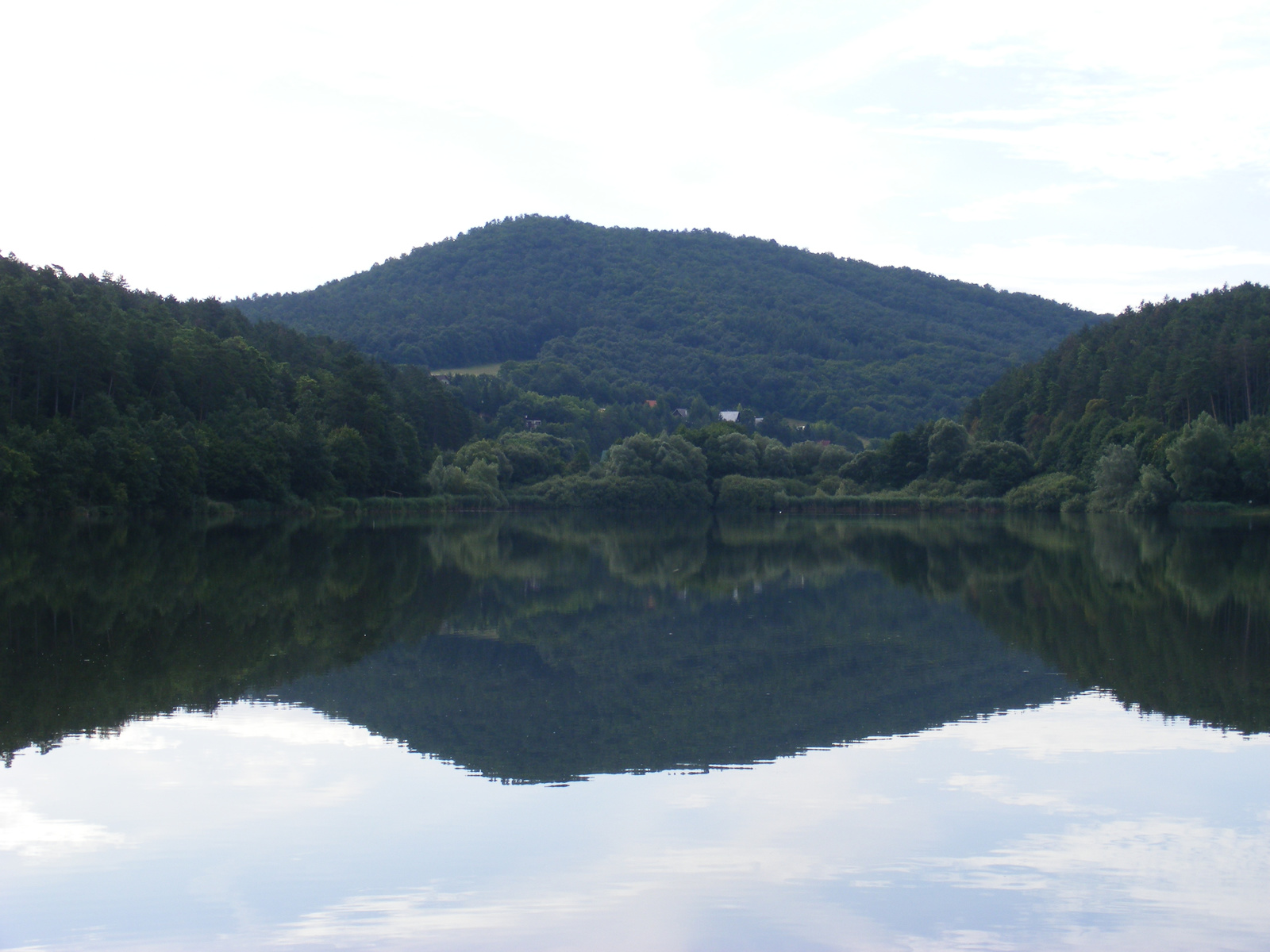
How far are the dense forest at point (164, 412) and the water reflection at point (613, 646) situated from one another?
2048 centimetres

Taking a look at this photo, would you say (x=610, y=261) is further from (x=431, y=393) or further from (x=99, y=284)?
(x=99, y=284)

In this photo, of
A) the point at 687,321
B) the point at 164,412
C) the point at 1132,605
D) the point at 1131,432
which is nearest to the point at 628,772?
the point at 1132,605

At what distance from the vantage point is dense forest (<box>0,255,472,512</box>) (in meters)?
46.1

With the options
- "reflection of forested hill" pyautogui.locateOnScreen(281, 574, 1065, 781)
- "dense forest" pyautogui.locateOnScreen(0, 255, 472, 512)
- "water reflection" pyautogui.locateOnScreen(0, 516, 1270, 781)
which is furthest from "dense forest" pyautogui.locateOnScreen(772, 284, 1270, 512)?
"reflection of forested hill" pyautogui.locateOnScreen(281, 574, 1065, 781)

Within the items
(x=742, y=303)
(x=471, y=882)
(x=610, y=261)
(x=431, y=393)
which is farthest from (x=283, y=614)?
(x=610, y=261)

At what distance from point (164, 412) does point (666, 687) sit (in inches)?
1920

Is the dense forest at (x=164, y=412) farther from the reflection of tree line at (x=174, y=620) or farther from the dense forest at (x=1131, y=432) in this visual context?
the dense forest at (x=1131, y=432)

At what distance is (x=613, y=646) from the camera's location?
13.8 meters

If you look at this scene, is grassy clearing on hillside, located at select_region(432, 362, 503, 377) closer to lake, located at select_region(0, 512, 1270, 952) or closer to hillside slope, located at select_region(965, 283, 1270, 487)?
hillside slope, located at select_region(965, 283, 1270, 487)

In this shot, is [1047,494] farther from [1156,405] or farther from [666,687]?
[666,687]

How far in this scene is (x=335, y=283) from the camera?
523 feet

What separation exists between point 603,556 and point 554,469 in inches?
2106

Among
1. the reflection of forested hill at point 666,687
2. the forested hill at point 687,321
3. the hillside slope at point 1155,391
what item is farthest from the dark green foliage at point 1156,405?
the reflection of forested hill at point 666,687

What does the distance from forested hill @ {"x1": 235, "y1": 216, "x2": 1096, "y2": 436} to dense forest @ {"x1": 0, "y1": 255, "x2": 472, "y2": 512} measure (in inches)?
2509
